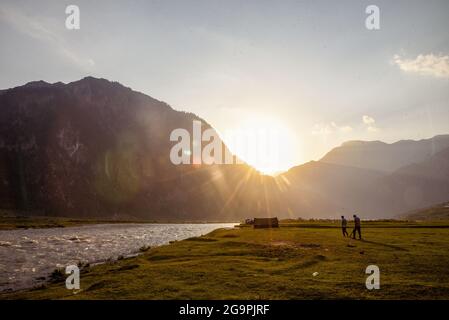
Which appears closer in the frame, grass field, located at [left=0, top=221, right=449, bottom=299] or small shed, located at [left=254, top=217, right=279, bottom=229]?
grass field, located at [left=0, top=221, right=449, bottom=299]

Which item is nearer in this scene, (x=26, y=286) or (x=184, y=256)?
(x=26, y=286)

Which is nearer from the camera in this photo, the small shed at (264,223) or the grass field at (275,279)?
the grass field at (275,279)

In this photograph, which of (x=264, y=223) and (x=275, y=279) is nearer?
(x=275, y=279)

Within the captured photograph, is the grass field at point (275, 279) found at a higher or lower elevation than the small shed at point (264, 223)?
higher

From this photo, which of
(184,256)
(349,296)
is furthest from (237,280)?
(184,256)

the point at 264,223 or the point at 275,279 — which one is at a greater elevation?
the point at 275,279

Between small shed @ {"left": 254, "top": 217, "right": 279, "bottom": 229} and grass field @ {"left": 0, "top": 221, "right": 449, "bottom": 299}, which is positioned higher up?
grass field @ {"left": 0, "top": 221, "right": 449, "bottom": 299}

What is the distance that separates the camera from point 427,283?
1645cm
